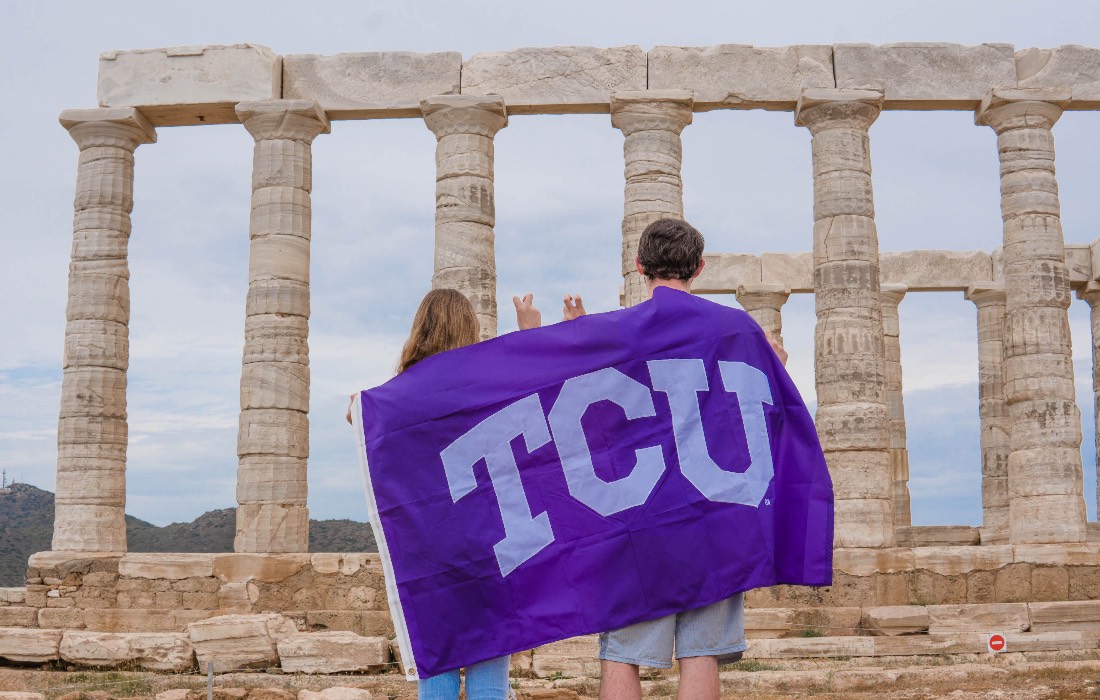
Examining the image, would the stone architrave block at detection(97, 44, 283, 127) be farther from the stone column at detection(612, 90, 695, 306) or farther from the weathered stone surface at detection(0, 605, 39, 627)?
the weathered stone surface at detection(0, 605, 39, 627)

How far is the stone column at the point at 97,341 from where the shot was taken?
1606 centimetres

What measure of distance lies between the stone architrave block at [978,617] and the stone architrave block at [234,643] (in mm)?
7072

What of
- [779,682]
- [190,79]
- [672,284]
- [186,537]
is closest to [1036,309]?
[779,682]

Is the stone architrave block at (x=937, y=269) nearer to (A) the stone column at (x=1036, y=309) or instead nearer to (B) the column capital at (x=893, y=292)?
(B) the column capital at (x=893, y=292)

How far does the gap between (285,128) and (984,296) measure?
1409cm

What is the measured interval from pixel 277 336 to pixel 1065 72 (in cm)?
1138

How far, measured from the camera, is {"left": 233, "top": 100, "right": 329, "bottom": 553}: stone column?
51.4 ft

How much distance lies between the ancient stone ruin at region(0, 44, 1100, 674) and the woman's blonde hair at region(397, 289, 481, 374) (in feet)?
38.0

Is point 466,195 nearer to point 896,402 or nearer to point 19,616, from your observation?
point 19,616

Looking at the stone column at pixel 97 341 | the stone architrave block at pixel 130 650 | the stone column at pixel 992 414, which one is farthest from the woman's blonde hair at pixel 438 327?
the stone column at pixel 992 414

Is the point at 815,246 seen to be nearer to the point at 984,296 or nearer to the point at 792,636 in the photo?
the point at 792,636

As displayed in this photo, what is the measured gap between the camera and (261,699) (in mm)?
9250

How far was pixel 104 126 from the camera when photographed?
1688 centimetres

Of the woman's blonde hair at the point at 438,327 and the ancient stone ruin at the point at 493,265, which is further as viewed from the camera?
the ancient stone ruin at the point at 493,265
